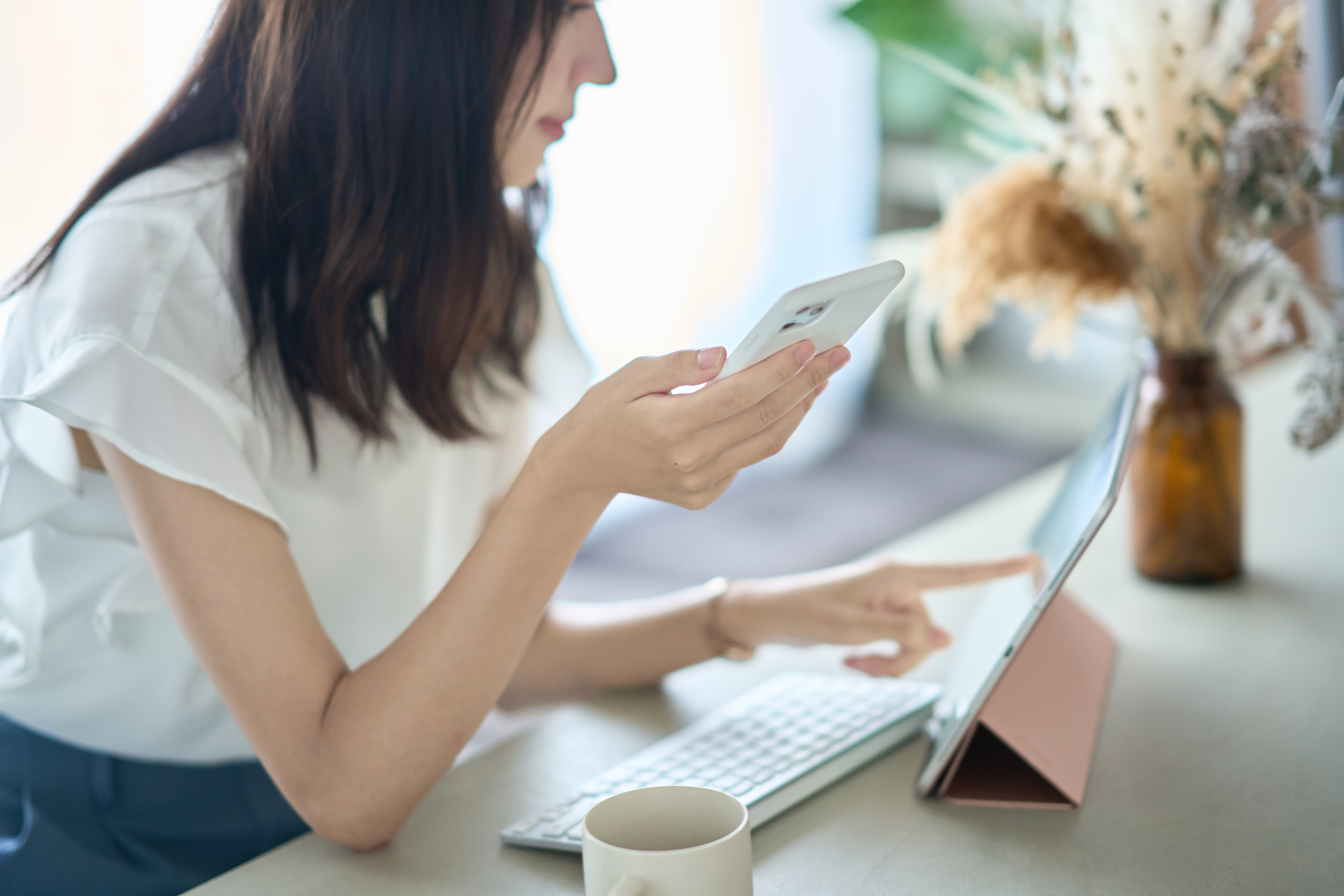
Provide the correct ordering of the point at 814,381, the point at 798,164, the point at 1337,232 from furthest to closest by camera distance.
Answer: the point at 798,164 < the point at 1337,232 < the point at 814,381

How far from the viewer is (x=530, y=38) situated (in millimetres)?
786

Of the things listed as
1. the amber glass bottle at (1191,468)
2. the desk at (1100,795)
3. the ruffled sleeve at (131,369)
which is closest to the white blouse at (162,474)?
the ruffled sleeve at (131,369)

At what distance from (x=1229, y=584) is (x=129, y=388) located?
2.98ft

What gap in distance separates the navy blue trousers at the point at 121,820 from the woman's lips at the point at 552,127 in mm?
541

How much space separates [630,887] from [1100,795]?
1.15ft

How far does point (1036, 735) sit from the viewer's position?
69cm

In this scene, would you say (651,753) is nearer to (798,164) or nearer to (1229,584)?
(1229,584)

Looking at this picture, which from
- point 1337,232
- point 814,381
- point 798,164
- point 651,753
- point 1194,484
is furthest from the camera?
point 798,164

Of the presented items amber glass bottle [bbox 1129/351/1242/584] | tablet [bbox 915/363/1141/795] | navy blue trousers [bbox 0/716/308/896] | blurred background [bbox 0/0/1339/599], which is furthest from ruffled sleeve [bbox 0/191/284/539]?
blurred background [bbox 0/0/1339/599]

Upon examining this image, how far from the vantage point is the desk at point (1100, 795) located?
1.97 feet

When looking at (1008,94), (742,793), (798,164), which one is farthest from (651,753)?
(798,164)

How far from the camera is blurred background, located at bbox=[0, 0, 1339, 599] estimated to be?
1.60 meters

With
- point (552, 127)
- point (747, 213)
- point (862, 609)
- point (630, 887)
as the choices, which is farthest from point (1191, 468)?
point (747, 213)

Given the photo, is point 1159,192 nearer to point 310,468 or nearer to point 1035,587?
point 1035,587
